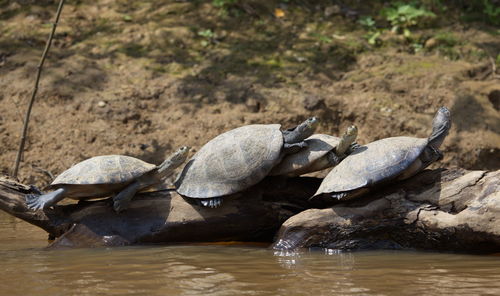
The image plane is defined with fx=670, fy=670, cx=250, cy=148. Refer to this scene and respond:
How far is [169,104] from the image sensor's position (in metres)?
9.28

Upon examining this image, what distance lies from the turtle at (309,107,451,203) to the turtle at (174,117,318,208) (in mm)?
450

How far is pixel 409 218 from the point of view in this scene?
17.1ft

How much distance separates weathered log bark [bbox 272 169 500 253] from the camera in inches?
198

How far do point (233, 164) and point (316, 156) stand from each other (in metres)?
0.69

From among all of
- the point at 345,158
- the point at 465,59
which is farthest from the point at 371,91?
the point at 345,158

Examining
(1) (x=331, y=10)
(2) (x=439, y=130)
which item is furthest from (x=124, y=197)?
(1) (x=331, y=10)

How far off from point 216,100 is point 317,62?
1.81 m

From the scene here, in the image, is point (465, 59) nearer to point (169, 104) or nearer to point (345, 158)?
point (169, 104)

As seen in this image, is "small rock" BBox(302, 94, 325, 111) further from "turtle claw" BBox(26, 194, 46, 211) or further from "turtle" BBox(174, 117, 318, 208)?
"turtle claw" BBox(26, 194, 46, 211)

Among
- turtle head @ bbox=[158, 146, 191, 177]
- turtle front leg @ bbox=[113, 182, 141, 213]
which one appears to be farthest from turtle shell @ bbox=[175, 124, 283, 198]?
turtle front leg @ bbox=[113, 182, 141, 213]

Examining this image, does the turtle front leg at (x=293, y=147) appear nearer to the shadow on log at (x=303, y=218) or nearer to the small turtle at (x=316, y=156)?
the small turtle at (x=316, y=156)

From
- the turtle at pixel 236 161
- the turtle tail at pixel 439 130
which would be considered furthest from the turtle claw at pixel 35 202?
the turtle tail at pixel 439 130

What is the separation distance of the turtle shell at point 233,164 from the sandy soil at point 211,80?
293cm

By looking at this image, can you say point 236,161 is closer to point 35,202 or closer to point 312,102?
point 35,202
